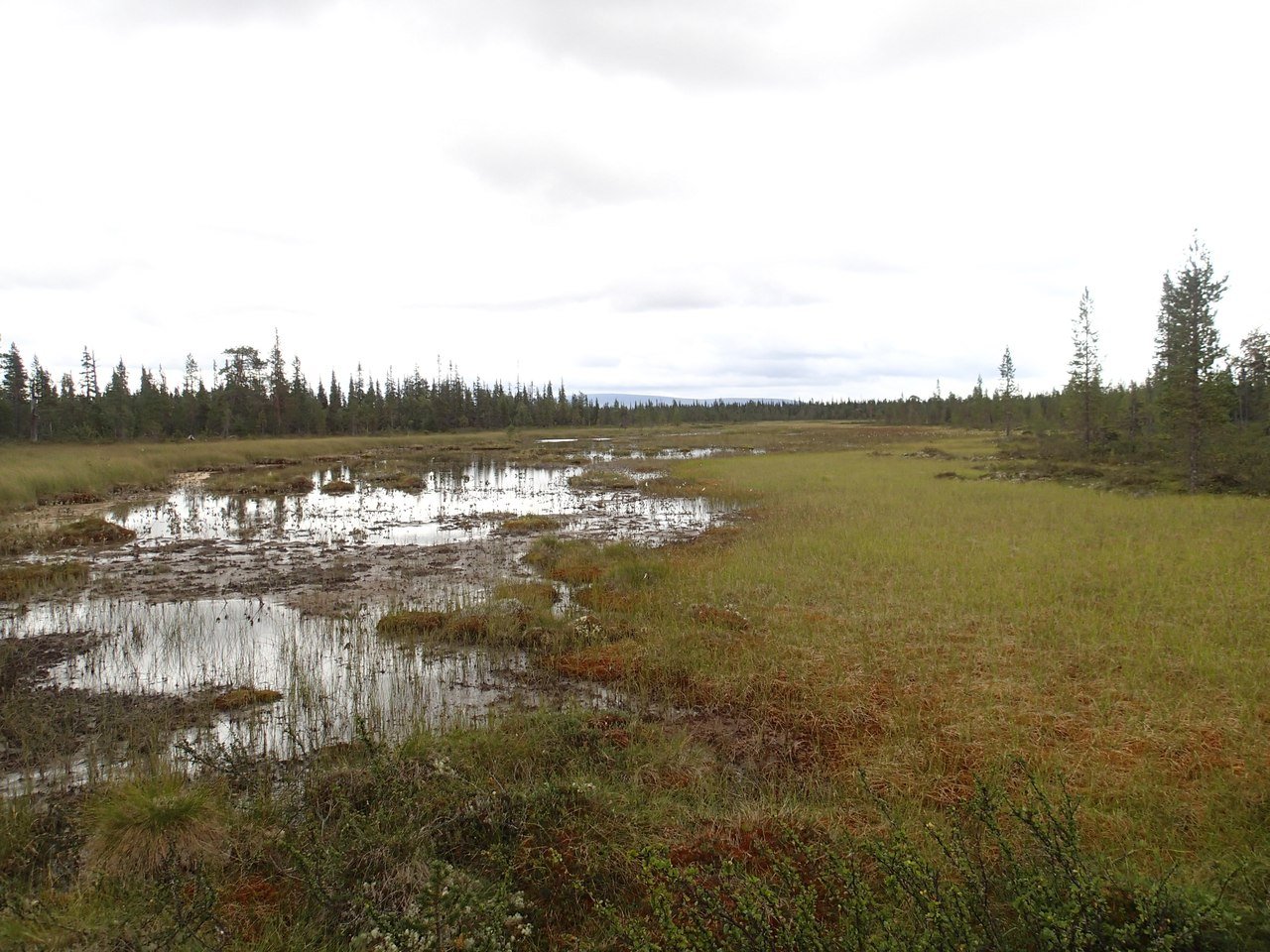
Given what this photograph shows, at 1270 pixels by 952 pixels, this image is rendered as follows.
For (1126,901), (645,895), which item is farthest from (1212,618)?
(645,895)

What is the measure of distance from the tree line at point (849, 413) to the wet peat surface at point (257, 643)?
76.5ft

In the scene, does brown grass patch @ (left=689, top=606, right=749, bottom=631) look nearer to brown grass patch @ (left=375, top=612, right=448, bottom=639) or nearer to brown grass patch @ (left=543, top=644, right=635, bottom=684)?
brown grass patch @ (left=543, top=644, right=635, bottom=684)

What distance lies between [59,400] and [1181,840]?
10693 centimetres

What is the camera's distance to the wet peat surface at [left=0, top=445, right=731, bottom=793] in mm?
7531

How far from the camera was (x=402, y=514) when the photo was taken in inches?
1008

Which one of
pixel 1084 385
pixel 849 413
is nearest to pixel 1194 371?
pixel 1084 385

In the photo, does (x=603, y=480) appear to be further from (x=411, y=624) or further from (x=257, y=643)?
(x=257, y=643)

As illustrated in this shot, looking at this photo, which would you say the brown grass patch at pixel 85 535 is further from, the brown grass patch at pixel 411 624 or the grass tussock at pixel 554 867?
the grass tussock at pixel 554 867

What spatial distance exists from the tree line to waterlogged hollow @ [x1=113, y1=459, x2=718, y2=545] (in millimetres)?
23244

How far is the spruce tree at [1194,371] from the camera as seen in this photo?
85.0 feet

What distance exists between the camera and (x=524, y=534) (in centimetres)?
2150

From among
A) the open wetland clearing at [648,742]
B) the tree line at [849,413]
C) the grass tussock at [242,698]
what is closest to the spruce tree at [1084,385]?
the tree line at [849,413]

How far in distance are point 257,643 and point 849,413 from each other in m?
173

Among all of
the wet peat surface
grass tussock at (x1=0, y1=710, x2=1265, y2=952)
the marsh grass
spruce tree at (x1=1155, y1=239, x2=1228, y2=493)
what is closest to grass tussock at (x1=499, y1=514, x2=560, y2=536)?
the wet peat surface
